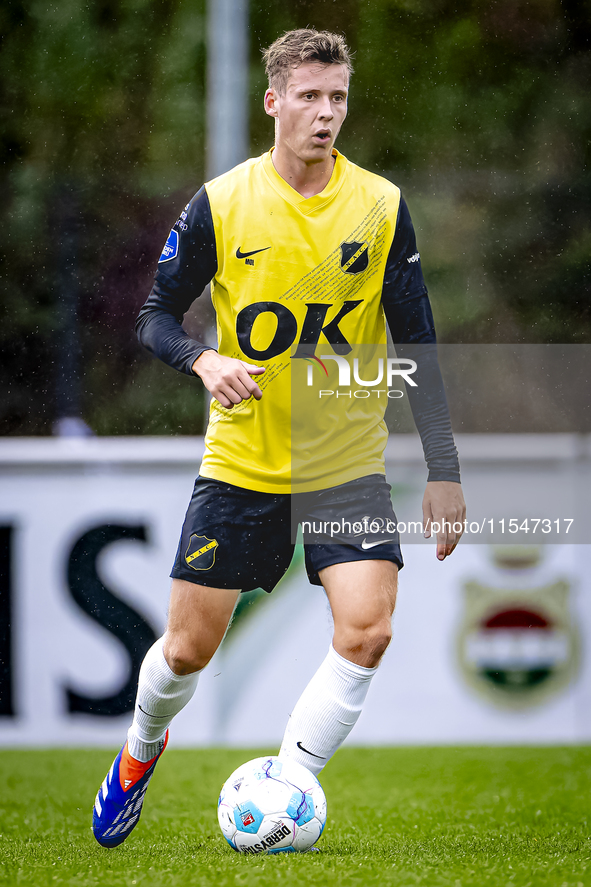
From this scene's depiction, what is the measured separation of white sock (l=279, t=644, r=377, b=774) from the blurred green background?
7.81 ft

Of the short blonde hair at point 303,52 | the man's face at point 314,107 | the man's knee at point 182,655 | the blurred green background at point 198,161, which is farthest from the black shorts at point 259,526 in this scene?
the blurred green background at point 198,161

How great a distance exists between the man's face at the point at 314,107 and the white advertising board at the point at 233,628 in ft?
6.01

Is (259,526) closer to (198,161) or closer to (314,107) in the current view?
(314,107)

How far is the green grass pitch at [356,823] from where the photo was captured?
6.21 ft

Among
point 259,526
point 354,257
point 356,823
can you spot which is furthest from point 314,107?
point 356,823

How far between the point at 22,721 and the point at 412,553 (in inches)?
60.6

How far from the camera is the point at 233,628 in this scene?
3.91m

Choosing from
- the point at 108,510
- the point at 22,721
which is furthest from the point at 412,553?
the point at 22,721

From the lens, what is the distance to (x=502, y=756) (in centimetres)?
374

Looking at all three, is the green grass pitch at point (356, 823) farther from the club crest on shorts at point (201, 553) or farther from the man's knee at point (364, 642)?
the club crest on shorts at point (201, 553)

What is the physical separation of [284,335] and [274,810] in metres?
0.97

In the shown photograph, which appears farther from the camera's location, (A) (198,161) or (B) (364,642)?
(A) (198,161)

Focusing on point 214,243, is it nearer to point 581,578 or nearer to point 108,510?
point 108,510

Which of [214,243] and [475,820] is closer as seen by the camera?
[214,243]
